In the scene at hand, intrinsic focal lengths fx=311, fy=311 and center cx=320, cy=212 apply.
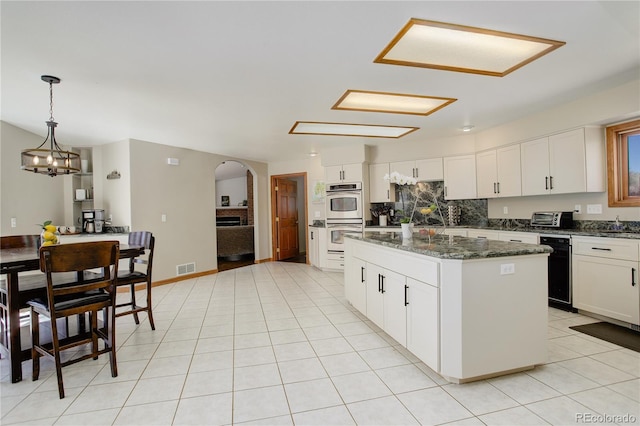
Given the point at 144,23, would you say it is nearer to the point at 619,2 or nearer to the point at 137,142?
the point at 619,2

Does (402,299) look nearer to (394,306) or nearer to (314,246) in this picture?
(394,306)

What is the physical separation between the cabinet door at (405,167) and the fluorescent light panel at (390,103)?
1.66 meters

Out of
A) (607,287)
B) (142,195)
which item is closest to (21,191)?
(142,195)

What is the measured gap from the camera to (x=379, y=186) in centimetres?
586

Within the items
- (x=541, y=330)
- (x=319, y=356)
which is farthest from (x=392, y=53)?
(x=319, y=356)

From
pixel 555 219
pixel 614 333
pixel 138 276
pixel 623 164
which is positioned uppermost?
pixel 623 164

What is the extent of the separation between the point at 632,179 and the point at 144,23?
482cm

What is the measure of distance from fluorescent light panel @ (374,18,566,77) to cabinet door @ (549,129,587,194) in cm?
157

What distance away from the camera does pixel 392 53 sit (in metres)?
2.43

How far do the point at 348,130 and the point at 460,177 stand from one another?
205 cm

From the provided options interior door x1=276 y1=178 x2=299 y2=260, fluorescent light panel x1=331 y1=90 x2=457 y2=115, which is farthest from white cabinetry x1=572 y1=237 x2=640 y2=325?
A: interior door x1=276 y1=178 x2=299 y2=260

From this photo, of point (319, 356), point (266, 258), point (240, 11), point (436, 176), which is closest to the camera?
point (240, 11)

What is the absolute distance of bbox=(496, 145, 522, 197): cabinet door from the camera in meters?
4.34

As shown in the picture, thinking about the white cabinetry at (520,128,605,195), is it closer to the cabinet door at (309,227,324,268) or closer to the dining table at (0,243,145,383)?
the cabinet door at (309,227,324,268)
